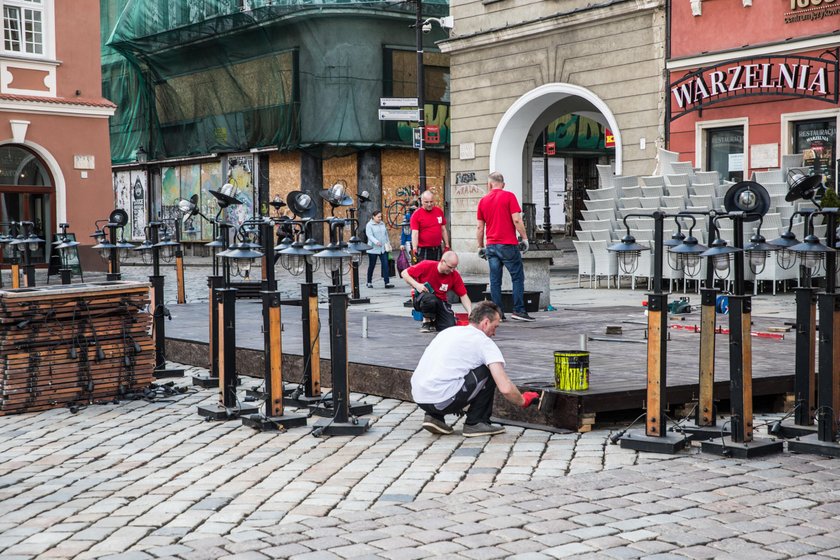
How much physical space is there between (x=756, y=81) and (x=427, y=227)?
23.1 feet

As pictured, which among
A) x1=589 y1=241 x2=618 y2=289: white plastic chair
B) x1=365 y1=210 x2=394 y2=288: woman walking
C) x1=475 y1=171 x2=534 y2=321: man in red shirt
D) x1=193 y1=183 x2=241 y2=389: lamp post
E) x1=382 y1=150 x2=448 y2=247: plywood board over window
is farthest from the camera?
x1=382 y1=150 x2=448 y2=247: plywood board over window

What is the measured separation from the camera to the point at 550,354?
10133mm

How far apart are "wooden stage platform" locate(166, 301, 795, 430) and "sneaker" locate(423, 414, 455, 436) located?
603mm

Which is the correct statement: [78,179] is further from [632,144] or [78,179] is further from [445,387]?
[445,387]

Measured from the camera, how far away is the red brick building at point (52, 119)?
88.5ft

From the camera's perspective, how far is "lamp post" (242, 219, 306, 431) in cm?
817

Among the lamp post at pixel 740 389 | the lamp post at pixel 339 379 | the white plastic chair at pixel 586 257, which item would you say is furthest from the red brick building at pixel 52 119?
the lamp post at pixel 740 389

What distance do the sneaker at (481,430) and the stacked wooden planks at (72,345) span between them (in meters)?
3.65

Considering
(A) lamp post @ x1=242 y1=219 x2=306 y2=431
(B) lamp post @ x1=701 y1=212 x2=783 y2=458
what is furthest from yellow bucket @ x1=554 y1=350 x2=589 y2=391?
(A) lamp post @ x1=242 y1=219 x2=306 y2=431

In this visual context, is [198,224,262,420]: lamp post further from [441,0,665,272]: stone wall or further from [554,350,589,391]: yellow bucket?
[441,0,665,272]: stone wall

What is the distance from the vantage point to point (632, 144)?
21.6 metres

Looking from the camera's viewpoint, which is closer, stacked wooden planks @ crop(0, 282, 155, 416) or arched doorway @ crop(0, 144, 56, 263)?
stacked wooden planks @ crop(0, 282, 155, 416)

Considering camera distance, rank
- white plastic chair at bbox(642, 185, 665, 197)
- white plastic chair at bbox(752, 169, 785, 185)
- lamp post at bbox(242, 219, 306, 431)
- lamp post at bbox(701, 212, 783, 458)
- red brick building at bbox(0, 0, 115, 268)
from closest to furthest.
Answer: lamp post at bbox(701, 212, 783, 458), lamp post at bbox(242, 219, 306, 431), white plastic chair at bbox(752, 169, 785, 185), white plastic chair at bbox(642, 185, 665, 197), red brick building at bbox(0, 0, 115, 268)

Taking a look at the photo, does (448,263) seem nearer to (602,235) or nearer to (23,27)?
(602,235)
